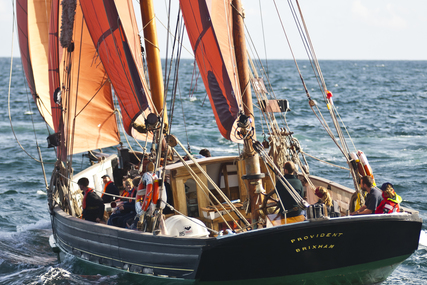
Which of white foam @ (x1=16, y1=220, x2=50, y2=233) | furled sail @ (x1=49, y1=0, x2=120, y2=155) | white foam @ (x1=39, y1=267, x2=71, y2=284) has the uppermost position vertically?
furled sail @ (x1=49, y1=0, x2=120, y2=155)

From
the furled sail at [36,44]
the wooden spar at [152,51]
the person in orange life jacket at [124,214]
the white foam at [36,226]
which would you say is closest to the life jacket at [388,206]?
the person in orange life jacket at [124,214]

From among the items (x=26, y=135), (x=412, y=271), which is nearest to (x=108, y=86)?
(x=412, y=271)

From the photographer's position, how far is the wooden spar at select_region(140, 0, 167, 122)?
13.7m

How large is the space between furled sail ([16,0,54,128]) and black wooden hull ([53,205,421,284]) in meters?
8.01

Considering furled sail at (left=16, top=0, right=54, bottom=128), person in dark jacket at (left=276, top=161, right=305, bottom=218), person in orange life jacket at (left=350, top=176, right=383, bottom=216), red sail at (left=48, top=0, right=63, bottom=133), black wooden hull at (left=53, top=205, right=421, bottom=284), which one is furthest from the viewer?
furled sail at (left=16, top=0, right=54, bottom=128)

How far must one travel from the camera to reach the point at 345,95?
5288 centimetres

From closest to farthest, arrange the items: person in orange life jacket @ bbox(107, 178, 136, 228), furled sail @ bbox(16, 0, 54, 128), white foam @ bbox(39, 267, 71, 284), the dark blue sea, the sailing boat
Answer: the sailing boat
person in orange life jacket @ bbox(107, 178, 136, 228)
white foam @ bbox(39, 267, 71, 284)
the dark blue sea
furled sail @ bbox(16, 0, 54, 128)

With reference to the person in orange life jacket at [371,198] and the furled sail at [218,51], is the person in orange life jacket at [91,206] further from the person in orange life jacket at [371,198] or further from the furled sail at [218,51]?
the person in orange life jacket at [371,198]

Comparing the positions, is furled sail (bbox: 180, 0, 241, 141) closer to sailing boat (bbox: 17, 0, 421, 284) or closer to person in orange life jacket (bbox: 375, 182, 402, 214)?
sailing boat (bbox: 17, 0, 421, 284)

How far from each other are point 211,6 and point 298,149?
3.98 metres

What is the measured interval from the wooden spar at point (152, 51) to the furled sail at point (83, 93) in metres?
1.24

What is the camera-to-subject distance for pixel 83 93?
13.4 meters

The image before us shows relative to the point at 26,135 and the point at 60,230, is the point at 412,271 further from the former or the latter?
the point at 26,135

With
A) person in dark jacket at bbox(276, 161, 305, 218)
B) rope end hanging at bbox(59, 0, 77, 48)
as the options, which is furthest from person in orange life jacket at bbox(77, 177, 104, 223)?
person in dark jacket at bbox(276, 161, 305, 218)
